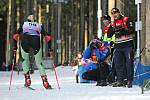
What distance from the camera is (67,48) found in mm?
53062

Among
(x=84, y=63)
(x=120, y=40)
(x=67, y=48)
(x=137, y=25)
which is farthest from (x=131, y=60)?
(x=67, y=48)

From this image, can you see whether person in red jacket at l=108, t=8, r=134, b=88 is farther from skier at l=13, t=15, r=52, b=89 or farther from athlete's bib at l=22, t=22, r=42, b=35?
athlete's bib at l=22, t=22, r=42, b=35

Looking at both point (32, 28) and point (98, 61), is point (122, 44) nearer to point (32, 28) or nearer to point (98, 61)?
point (98, 61)

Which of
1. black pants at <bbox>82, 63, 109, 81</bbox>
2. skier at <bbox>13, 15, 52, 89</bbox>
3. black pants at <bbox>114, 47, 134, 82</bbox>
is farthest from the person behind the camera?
black pants at <bbox>82, 63, 109, 81</bbox>

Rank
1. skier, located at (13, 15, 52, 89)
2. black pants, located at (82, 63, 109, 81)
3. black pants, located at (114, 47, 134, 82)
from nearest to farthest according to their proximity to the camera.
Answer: skier, located at (13, 15, 52, 89) < black pants, located at (114, 47, 134, 82) < black pants, located at (82, 63, 109, 81)

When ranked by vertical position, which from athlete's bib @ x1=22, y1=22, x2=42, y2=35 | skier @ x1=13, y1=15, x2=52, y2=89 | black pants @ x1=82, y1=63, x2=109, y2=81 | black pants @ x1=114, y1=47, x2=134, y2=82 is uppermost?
athlete's bib @ x1=22, y1=22, x2=42, y2=35

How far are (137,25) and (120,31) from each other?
4.13ft

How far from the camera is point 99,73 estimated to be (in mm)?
14305

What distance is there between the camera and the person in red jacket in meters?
12.9

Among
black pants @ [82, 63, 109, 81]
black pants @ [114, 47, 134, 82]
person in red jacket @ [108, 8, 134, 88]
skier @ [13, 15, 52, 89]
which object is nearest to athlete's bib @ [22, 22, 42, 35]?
skier @ [13, 15, 52, 89]

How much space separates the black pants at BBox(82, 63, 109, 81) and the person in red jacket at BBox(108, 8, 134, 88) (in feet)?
3.06

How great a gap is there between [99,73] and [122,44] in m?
1.59

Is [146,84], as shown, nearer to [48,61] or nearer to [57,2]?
[48,61]

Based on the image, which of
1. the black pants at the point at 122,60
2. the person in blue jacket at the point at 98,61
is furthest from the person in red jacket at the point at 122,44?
the person in blue jacket at the point at 98,61
